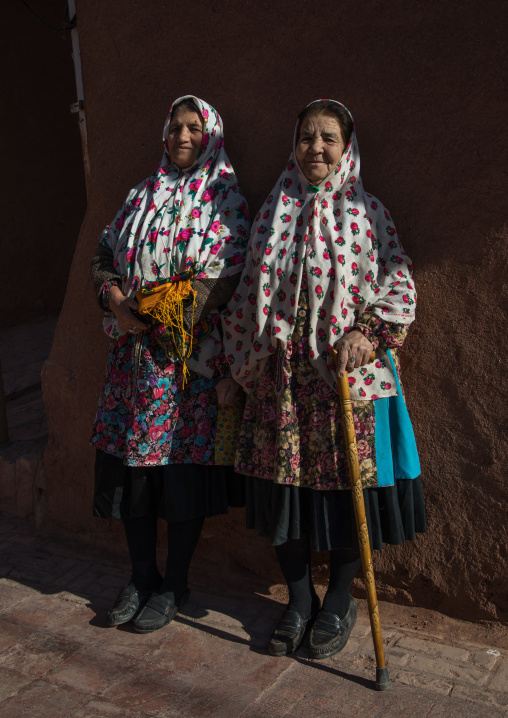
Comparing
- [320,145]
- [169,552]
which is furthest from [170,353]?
[320,145]

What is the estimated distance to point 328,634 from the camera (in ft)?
9.24

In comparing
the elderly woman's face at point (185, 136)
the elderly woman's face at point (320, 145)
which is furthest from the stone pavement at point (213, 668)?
the elderly woman's face at point (185, 136)

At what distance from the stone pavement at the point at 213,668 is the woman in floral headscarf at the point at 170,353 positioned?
18cm

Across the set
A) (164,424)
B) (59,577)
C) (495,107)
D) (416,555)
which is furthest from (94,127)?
(416,555)

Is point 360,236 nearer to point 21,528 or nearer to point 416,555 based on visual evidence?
point 416,555

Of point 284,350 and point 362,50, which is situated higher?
point 362,50

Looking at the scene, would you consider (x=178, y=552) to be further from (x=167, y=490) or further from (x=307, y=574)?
(x=307, y=574)

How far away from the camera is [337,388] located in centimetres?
262

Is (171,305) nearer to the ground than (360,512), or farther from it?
farther from it

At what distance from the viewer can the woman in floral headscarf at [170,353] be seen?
115 inches

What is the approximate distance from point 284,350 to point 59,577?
1.82 meters

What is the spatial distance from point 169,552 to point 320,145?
1.84m

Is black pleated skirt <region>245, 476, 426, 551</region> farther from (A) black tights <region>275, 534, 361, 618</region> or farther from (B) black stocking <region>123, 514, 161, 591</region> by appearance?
(B) black stocking <region>123, 514, 161, 591</region>

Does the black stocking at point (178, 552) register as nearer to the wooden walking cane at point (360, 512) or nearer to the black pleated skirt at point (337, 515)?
the black pleated skirt at point (337, 515)
